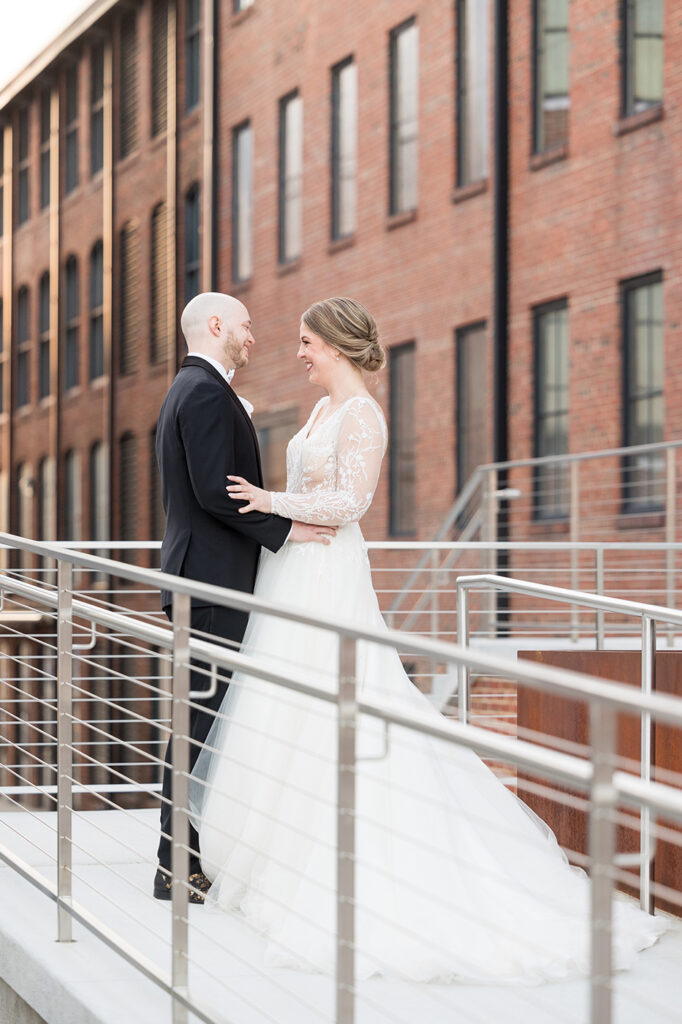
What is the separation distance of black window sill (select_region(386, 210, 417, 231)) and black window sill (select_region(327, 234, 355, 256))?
900 millimetres

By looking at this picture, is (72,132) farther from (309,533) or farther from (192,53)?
(309,533)

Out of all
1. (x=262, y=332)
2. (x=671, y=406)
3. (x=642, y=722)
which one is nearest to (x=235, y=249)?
(x=262, y=332)

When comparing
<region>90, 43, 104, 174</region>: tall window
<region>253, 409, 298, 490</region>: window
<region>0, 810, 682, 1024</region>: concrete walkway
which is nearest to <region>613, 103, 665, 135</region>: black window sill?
<region>253, 409, 298, 490</region>: window

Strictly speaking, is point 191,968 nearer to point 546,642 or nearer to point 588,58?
point 546,642

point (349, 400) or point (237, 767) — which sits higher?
point (349, 400)

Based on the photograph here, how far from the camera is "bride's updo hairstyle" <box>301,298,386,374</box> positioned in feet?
18.2

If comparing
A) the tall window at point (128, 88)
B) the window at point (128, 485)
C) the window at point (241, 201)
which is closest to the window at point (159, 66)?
the tall window at point (128, 88)

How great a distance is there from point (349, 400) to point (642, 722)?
1615 mm

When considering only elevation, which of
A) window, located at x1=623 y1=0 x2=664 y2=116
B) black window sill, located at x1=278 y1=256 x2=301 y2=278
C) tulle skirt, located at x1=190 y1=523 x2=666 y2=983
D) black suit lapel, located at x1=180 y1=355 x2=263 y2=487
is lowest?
tulle skirt, located at x1=190 y1=523 x2=666 y2=983

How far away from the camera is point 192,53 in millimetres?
26469

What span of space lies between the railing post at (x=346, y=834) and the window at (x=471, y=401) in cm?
1415

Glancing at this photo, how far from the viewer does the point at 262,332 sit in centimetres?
2308

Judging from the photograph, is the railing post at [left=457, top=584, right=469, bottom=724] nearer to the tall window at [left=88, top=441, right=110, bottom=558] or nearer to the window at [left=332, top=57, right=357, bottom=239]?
the window at [left=332, top=57, right=357, bottom=239]

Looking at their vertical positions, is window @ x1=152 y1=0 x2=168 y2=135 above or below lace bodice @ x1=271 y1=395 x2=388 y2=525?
above
